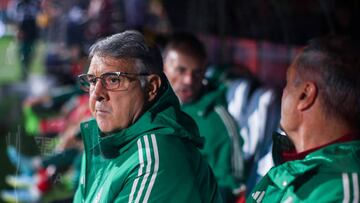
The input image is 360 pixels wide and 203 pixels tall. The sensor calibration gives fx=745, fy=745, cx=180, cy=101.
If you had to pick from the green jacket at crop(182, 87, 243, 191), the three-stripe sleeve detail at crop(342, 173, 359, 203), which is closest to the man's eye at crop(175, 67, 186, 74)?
the green jacket at crop(182, 87, 243, 191)

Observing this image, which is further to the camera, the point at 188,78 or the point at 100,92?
the point at 188,78

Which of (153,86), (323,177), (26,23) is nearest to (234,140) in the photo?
(26,23)

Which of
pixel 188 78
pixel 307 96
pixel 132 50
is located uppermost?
pixel 132 50

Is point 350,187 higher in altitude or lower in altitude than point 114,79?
lower

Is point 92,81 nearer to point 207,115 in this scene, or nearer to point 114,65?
point 114,65

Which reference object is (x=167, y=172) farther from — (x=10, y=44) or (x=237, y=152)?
(x=237, y=152)

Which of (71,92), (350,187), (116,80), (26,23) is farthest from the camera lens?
(71,92)

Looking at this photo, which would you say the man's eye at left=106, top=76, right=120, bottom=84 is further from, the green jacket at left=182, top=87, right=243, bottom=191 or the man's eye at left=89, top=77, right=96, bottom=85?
the green jacket at left=182, top=87, right=243, bottom=191

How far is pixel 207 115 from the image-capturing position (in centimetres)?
384

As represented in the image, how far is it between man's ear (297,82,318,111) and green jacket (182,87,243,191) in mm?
1666

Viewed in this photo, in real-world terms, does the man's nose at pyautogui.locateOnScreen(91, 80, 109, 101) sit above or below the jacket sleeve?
above

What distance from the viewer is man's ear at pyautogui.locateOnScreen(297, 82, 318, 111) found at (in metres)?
2.07

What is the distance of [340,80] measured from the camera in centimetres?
204

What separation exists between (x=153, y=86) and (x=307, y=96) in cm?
48
